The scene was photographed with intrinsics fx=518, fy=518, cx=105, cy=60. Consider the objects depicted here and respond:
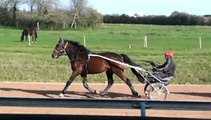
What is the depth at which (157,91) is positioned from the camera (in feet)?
46.6

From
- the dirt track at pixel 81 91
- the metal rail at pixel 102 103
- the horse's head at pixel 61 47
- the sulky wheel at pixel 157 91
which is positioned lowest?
the dirt track at pixel 81 91

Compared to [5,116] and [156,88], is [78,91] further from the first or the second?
[5,116]

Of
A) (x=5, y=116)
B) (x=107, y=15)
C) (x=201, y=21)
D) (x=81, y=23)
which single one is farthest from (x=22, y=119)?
(x=107, y=15)

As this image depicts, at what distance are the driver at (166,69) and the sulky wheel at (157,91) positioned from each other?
0.81ft

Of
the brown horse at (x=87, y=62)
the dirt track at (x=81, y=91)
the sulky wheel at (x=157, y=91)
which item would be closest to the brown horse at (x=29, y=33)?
the dirt track at (x=81, y=91)

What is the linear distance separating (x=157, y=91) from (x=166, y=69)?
67 centimetres

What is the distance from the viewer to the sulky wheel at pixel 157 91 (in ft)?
46.6

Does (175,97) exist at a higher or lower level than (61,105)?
lower

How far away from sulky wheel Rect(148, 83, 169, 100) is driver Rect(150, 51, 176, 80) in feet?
0.81

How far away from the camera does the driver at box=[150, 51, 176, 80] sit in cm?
1402

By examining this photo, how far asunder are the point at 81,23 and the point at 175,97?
3041 inches

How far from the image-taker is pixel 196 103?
6023mm

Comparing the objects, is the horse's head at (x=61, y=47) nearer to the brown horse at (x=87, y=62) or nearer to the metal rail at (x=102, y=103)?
the brown horse at (x=87, y=62)

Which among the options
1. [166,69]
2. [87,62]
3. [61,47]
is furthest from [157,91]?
[61,47]
